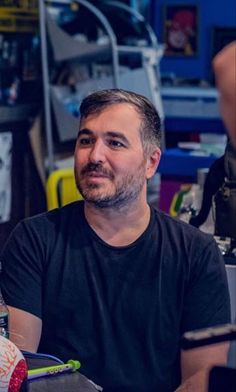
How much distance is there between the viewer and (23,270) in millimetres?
2041

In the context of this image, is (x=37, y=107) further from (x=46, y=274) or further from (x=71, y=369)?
(x=71, y=369)

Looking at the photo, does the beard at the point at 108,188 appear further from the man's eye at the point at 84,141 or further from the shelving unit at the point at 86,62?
the shelving unit at the point at 86,62

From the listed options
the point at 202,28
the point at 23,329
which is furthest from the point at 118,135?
the point at 202,28

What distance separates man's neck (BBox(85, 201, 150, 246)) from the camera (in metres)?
2.11

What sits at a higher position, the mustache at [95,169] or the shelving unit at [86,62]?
the mustache at [95,169]

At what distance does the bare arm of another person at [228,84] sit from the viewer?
0.90 meters

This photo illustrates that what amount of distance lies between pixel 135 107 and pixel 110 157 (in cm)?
16

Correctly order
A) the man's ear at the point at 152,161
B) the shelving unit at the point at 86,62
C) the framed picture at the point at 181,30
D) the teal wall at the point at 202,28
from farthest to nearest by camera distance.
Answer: the framed picture at the point at 181,30, the teal wall at the point at 202,28, the shelving unit at the point at 86,62, the man's ear at the point at 152,161

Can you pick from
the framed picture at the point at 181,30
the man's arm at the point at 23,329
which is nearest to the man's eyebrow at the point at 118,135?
the man's arm at the point at 23,329

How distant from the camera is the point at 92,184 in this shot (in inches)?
81.5

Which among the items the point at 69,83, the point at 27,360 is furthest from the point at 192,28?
the point at 27,360

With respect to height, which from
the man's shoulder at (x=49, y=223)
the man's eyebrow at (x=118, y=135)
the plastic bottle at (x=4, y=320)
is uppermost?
the man's eyebrow at (x=118, y=135)

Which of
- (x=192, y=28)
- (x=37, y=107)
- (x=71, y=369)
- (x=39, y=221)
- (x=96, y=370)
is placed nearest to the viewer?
(x=71, y=369)

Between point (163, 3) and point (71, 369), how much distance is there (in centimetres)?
684
